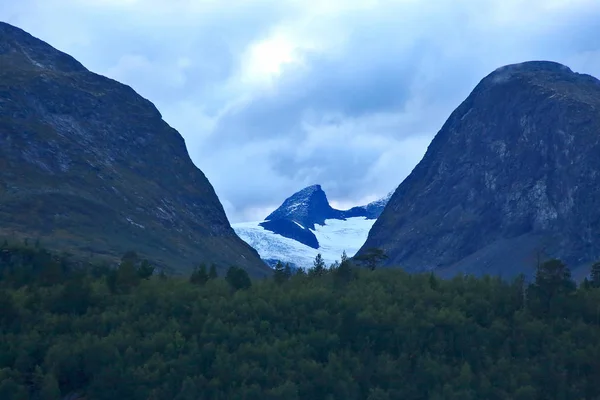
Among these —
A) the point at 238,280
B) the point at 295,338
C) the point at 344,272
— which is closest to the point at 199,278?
the point at 238,280

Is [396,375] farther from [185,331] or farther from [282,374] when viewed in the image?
[185,331]

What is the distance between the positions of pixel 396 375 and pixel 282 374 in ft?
40.1

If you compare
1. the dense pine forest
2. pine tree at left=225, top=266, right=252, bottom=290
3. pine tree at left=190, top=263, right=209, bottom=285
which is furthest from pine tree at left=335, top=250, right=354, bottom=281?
pine tree at left=190, top=263, right=209, bottom=285

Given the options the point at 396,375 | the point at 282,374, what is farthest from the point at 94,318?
the point at 396,375

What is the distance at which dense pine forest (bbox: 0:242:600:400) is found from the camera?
9800 centimetres

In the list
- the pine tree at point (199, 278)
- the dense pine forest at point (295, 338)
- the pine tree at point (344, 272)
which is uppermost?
the pine tree at point (344, 272)

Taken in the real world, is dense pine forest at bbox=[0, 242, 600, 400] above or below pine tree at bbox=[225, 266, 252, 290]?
below

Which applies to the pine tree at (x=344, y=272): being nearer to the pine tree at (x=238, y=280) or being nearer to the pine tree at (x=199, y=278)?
the pine tree at (x=238, y=280)

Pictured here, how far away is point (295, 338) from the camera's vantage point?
355 feet

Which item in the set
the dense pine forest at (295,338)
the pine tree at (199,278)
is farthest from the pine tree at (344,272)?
the pine tree at (199,278)

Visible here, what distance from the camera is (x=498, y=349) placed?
A: 4368 inches

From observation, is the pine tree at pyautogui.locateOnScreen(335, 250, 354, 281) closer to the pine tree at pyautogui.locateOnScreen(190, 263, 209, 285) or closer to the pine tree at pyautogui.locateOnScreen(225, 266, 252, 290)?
the pine tree at pyautogui.locateOnScreen(225, 266, 252, 290)

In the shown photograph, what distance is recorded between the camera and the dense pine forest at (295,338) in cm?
9800

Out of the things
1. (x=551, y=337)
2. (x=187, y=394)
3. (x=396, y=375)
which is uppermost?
(x=551, y=337)
